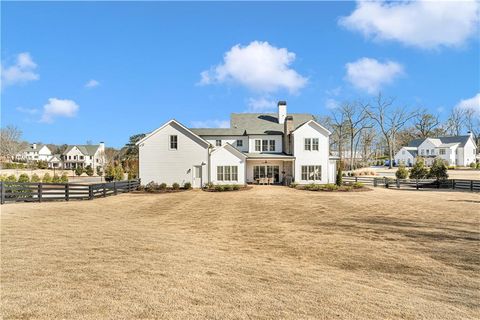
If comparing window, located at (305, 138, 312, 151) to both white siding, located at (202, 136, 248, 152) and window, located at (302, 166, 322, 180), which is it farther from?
white siding, located at (202, 136, 248, 152)

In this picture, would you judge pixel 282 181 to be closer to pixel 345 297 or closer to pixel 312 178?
pixel 312 178

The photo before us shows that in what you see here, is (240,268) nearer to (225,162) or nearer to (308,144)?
(225,162)

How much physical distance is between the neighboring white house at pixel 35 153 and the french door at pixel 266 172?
317ft

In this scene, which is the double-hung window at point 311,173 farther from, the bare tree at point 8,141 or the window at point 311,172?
the bare tree at point 8,141

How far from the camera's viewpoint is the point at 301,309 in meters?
4.61

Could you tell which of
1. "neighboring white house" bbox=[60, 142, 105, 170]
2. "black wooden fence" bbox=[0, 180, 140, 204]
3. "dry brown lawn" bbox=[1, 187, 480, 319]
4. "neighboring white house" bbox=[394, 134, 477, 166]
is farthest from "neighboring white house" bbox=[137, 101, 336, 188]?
"neighboring white house" bbox=[60, 142, 105, 170]

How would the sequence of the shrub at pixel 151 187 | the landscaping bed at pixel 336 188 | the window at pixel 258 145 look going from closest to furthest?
the landscaping bed at pixel 336 188 < the shrub at pixel 151 187 < the window at pixel 258 145

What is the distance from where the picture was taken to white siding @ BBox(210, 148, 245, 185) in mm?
30266

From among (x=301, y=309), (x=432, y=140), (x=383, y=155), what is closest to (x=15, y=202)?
(x=301, y=309)

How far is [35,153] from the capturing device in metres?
106

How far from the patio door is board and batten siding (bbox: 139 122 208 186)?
0.27 m

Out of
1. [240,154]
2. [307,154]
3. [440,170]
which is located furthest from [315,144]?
[440,170]

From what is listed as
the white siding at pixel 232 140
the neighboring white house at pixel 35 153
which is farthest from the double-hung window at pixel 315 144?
the neighboring white house at pixel 35 153

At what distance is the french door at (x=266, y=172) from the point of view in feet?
110
